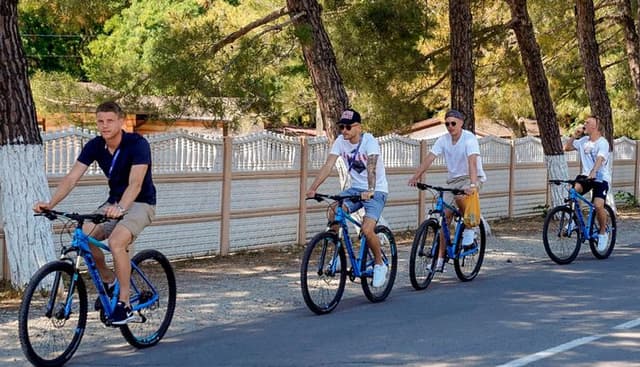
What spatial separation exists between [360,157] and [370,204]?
0.47 meters

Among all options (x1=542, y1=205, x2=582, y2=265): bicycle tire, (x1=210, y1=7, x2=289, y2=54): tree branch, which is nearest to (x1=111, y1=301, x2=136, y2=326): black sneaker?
(x1=542, y1=205, x2=582, y2=265): bicycle tire

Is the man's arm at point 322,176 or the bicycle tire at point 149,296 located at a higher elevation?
the man's arm at point 322,176

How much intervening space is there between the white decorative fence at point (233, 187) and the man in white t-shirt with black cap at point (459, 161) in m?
3.55

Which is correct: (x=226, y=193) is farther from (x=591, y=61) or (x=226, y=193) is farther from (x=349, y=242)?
(x=591, y=61)

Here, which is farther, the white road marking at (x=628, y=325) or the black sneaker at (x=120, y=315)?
the white road marking at (x=628, y=325)

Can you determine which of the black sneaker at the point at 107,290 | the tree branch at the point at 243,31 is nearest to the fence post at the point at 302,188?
the tree branch at the point at 243,31

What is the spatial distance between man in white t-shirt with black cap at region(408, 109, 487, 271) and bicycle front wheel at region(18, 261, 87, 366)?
15.6 ft

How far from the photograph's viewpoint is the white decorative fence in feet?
41.5

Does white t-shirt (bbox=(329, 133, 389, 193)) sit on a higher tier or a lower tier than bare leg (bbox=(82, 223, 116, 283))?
higher

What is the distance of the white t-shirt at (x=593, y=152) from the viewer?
14.1 meters

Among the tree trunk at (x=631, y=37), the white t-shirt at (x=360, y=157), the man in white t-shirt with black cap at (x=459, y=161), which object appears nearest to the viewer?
the white t-shirt at (x=360, y=157)

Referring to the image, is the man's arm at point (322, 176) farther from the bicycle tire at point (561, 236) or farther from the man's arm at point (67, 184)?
the bicycle tire at point (561, 236)

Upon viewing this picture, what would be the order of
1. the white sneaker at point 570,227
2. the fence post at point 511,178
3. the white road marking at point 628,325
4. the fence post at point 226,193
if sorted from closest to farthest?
the white road marking at point 628,325, the white sneaker at point 570,227, the fence post at point 226,193, the fence post at point 511,178

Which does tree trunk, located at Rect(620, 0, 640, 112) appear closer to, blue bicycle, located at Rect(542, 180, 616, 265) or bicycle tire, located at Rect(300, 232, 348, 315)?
blue bicycle, located at Rect(542, 180, 616, 265)
